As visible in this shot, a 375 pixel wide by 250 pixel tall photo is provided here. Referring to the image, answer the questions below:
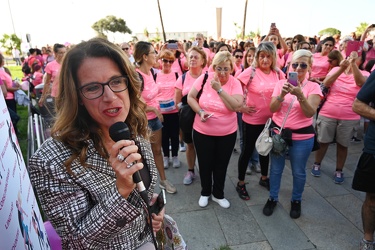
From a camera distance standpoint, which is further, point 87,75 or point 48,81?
point 48,81

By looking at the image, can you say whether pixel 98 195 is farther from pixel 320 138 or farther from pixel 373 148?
pixel 320 138

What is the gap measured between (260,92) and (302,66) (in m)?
0.71

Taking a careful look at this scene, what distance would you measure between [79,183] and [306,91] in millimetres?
2716

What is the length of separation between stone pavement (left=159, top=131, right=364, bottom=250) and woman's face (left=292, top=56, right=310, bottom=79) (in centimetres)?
177

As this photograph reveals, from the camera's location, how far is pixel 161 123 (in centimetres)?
412

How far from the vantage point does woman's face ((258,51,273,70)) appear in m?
3.63

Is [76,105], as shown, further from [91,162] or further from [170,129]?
[170,129]

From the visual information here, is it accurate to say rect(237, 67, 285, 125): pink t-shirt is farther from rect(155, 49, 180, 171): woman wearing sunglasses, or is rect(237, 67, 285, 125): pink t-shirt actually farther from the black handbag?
rect(155, 49, 180, 171): woman wearing sunglasses

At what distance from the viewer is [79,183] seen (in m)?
1.20

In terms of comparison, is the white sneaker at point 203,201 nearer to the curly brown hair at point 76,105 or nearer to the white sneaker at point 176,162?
the white sneaker at point 176,162

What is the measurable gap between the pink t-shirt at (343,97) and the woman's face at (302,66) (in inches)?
50.6

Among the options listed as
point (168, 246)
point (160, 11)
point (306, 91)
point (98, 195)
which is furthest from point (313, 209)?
point (160, 11)

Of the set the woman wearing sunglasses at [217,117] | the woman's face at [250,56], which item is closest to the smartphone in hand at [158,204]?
the woman wearing sunglasses at [217,117]

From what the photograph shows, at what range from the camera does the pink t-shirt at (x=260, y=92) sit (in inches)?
144
